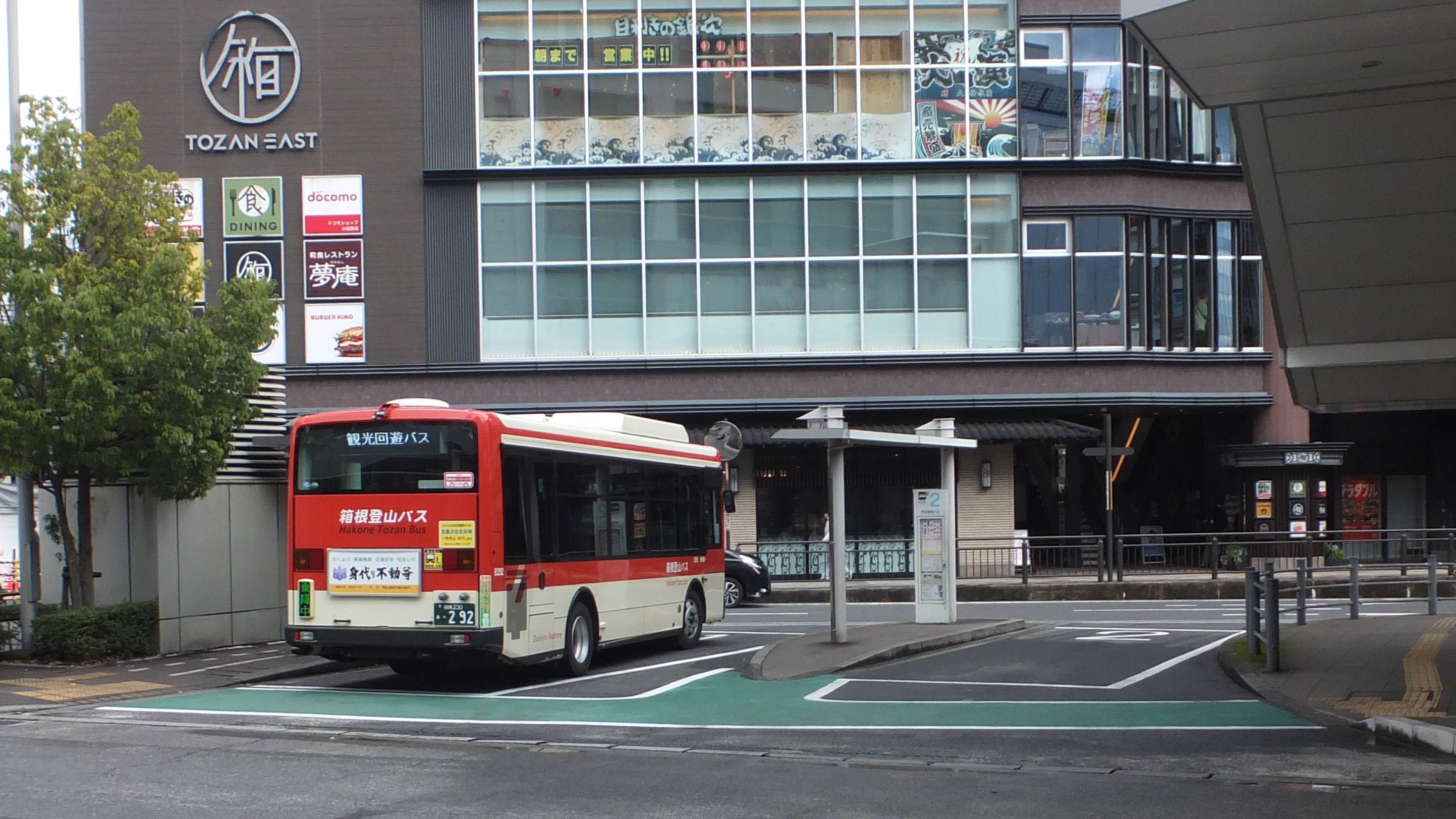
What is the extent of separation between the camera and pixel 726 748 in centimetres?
1155

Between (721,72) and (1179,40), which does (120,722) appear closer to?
(1179,40)

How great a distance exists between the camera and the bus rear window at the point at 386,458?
15039mm

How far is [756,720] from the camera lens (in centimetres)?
1321

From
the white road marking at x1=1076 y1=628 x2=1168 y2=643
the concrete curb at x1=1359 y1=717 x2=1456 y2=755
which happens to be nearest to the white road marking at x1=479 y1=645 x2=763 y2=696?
the white road marking at x1=1076 y1=628 x2=1168 y2=643

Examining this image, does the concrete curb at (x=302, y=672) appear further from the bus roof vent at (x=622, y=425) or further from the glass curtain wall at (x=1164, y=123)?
the glass curtain wall at (x=1164, y=123)

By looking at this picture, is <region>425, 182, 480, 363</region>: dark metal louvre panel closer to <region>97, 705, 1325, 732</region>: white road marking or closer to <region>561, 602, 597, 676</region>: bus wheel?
<region>561, 602, 597, 676</region>: bus wheel

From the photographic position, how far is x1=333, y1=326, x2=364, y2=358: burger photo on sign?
3547 cm

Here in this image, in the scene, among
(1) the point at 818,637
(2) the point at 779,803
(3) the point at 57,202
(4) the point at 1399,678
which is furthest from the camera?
(1) the point at 818,637

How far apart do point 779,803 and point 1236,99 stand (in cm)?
687

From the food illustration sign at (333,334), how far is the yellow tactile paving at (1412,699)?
25309mm

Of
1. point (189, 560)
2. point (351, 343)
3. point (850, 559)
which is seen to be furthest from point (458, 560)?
point (351, 343)

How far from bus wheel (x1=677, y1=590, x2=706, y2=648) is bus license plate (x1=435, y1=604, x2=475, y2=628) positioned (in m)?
5.59

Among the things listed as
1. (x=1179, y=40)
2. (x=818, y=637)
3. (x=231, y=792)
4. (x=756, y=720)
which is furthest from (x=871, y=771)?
(x=818, y=637)

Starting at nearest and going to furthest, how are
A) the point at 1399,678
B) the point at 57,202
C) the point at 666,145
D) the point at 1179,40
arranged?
1. the point at 1179,40
2. the point at 1399,678
3. the point at 57,202
4. the point at 666,145
